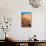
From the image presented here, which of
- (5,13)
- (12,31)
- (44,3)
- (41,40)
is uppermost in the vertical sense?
(44,3)

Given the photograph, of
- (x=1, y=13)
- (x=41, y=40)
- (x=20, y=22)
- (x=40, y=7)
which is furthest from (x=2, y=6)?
(x=41, y=40)

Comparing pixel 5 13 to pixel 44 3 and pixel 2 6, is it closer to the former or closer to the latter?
pixel 2 6

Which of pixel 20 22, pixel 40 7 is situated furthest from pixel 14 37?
pixel 40 7

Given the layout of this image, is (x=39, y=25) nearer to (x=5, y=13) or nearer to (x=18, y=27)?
(x=18, y=27)

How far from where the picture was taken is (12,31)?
10.8 ft

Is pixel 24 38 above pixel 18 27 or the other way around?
the other way around

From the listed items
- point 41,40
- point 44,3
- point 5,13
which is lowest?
point 41,40

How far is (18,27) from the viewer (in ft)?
10.9

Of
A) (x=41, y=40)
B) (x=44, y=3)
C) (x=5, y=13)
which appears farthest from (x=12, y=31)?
(x=44, y=3)

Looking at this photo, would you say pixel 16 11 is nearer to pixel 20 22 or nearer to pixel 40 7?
pixel 20 22

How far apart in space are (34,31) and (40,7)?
54cm

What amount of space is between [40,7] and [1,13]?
86cm

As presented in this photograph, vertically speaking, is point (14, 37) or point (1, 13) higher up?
point (1, 13)

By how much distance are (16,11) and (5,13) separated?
→ 239 millimetres
